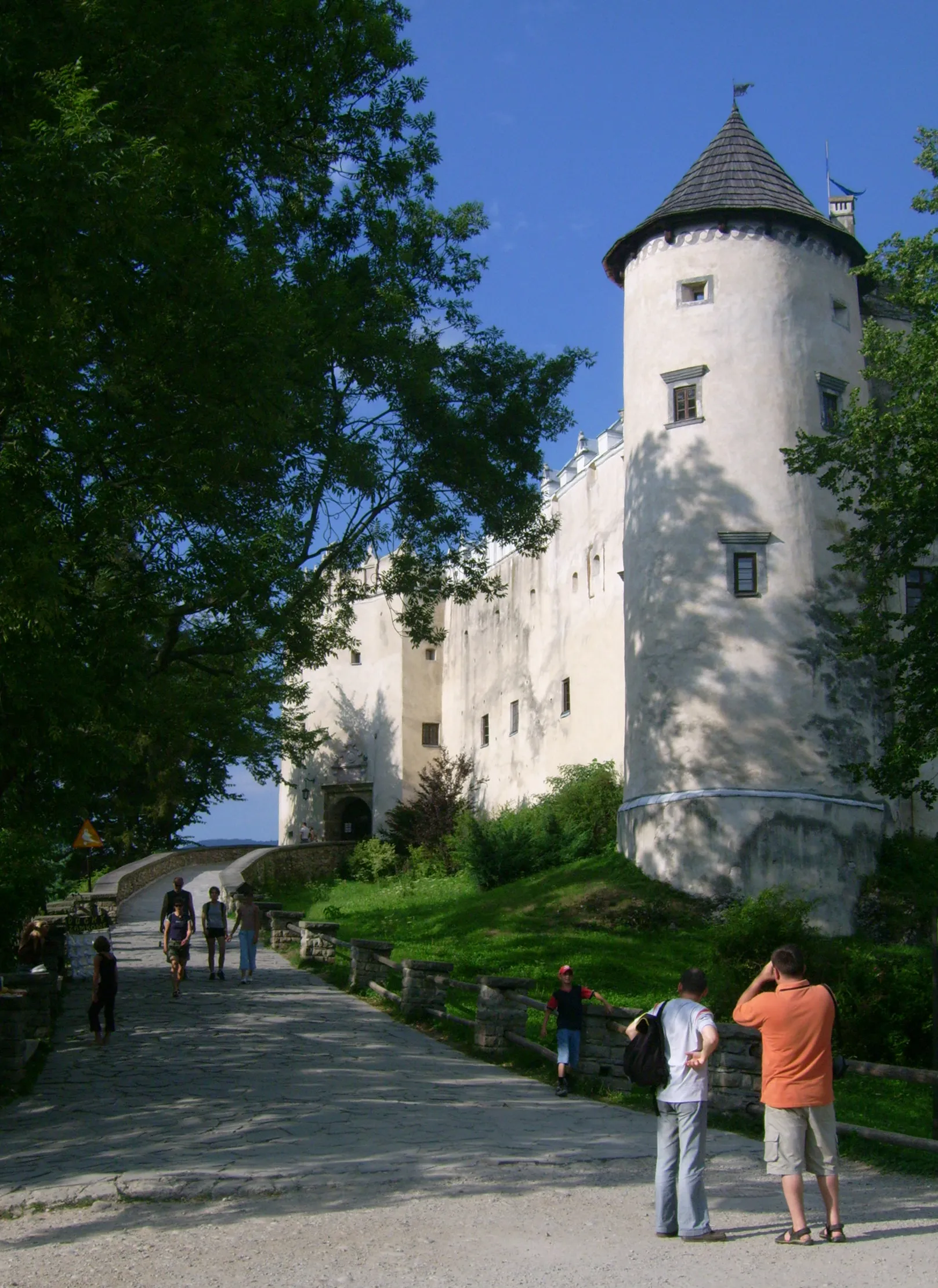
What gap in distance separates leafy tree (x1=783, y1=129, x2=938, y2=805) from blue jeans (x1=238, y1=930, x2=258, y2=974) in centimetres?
990

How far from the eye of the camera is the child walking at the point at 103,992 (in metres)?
15.1

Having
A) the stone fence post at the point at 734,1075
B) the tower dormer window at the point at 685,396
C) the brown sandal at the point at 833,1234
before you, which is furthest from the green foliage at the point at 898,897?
the brown sandal at the point at 833,1234

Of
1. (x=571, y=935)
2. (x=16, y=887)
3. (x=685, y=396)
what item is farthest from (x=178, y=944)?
(x=685, y=396)

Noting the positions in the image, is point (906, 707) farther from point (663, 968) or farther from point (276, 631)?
point (276, 631)

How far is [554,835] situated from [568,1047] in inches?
757

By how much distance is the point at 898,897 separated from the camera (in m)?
25.9

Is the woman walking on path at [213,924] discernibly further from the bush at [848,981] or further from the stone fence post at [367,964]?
the bush at [848,981]

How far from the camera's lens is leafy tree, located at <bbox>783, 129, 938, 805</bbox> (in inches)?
803

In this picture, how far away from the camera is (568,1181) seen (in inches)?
370

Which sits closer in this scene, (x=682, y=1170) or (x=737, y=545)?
(x=682, y=1170)

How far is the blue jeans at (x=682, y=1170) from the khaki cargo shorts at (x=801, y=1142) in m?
0.39

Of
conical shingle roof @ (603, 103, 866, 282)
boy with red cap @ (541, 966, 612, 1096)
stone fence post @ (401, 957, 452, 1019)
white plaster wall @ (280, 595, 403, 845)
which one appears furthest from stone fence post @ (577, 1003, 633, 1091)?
white plaster wall @ (280, 595, 403, 845)

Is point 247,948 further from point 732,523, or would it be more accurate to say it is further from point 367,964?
point 732,523

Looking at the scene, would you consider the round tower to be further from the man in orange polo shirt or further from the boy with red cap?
the man in orange polo shirt
